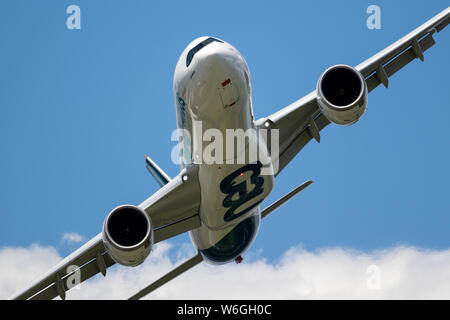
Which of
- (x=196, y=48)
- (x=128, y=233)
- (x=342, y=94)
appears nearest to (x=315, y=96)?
(x=342, y=94)

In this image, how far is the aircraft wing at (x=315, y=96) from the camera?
18.7m

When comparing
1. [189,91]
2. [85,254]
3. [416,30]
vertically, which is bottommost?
[85,254]

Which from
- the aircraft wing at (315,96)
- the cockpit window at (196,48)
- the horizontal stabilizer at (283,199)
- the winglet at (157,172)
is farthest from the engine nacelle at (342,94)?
the winglet at (157,172)

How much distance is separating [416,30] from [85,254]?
38.8ft

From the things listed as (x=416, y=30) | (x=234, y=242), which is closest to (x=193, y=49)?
(x=234, y=242)

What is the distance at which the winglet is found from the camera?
Result: 20984 mm

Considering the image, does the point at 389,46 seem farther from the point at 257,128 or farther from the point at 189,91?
the point at 189,91

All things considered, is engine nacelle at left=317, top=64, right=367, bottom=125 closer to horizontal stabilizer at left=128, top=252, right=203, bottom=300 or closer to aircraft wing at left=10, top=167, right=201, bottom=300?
aircraft wing at left=10, top=167, right=201, bottom=300

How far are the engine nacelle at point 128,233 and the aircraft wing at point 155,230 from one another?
1.22 metres

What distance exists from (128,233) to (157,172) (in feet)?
15.2

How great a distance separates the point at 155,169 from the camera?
21.2 meters

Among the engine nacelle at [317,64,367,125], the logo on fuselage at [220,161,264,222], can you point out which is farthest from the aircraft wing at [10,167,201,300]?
the engine nacelle at [317,64,367,125]

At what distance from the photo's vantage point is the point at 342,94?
17250 mm

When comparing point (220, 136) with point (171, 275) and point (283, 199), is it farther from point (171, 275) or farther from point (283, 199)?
point (171, 275)
